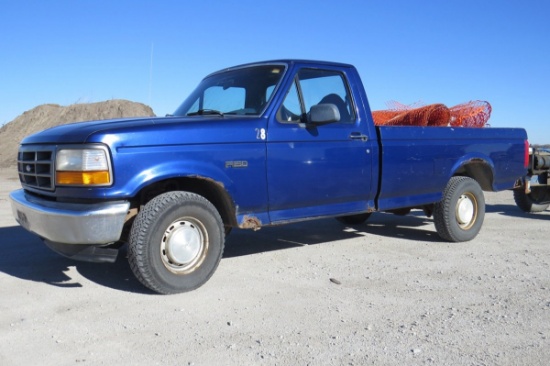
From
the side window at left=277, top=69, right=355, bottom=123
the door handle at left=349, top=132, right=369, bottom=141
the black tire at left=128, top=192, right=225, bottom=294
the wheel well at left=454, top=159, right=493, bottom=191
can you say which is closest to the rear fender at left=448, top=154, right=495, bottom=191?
the wheel well at left=454, top=159, right=493, bottom=191

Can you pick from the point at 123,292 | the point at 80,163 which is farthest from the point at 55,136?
the point at 123,292

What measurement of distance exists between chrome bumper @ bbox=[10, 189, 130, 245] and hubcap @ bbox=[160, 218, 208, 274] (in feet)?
1.45

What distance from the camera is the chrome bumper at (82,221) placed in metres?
3.90

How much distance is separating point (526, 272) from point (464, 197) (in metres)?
1.81

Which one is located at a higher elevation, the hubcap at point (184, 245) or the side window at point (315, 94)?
the side window at point (315, 94)

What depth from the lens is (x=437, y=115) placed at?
7406mm

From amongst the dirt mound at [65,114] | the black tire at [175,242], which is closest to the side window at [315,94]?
the black tire at [175,242]

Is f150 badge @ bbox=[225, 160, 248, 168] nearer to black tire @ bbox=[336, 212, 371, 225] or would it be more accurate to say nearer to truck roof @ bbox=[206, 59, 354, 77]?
truck roof @ bbox=[206, 59, 354, 77]

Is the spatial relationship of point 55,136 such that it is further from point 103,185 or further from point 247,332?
point 247,332

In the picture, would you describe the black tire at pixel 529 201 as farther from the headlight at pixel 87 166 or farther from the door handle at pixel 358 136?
the headlight at pixel 87 166

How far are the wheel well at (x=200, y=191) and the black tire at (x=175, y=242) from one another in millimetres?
167

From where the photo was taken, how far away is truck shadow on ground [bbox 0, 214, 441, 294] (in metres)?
4.85

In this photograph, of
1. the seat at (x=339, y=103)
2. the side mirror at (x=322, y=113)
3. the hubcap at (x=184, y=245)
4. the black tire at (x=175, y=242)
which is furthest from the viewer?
the seat at (x=339, y=103)

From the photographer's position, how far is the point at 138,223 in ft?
13.6
